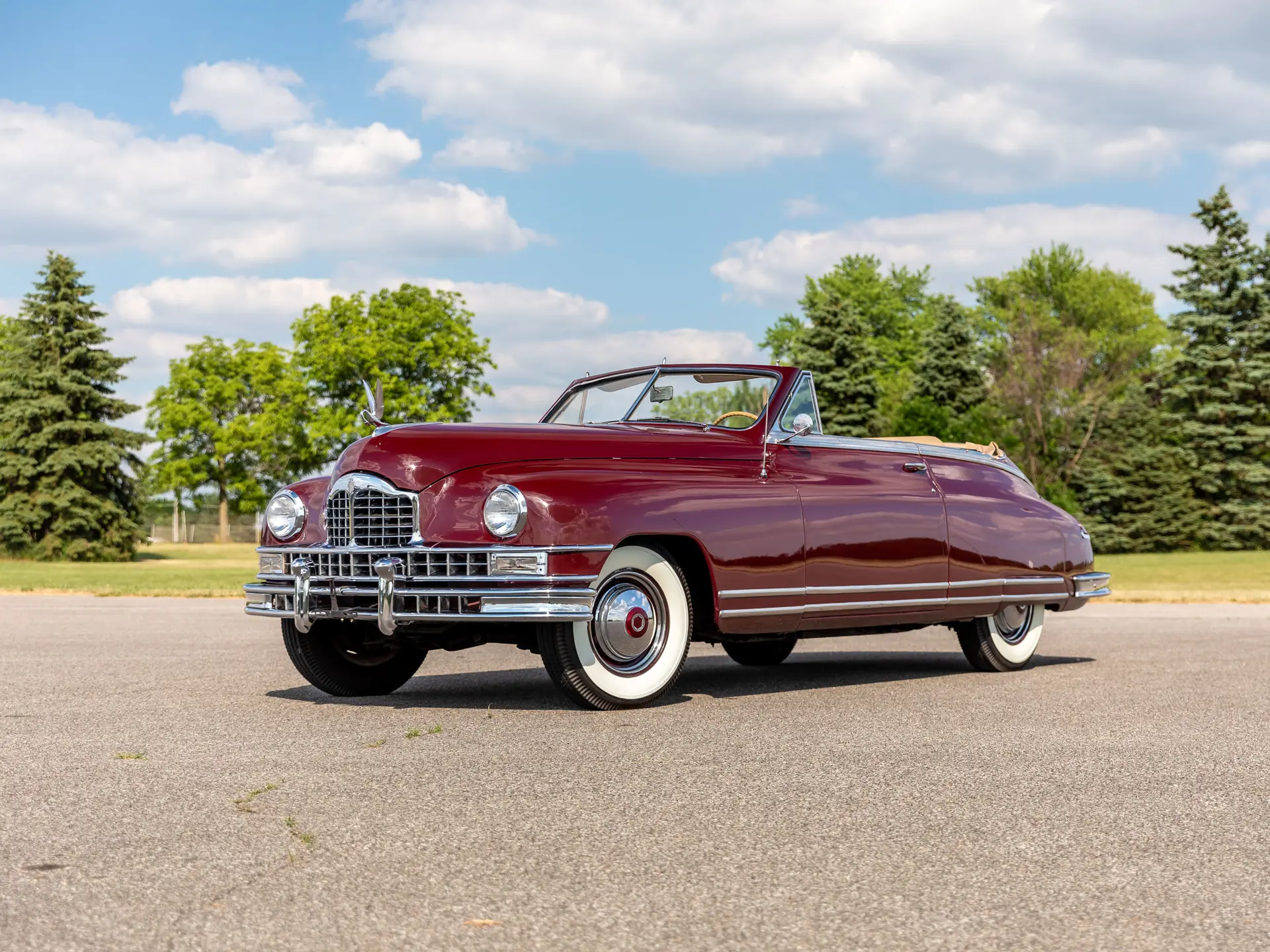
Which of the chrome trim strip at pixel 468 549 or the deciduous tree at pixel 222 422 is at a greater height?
the deciduous tree at pixel 222 422

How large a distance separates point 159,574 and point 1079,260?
53.6m

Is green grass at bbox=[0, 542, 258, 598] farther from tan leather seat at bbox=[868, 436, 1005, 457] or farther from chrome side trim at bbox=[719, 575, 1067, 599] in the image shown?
chrome side trim at bbox=[719, 575, 1067, 599]

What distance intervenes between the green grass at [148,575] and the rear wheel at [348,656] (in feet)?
46.3

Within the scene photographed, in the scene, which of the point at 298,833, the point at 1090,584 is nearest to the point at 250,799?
the point at 298,833

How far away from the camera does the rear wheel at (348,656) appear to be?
7832mm

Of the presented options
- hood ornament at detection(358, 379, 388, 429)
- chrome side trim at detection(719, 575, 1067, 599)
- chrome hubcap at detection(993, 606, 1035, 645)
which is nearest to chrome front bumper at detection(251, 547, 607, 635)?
hood ornament at detection(358, 379, 388, 429)

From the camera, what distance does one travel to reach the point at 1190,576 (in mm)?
32594

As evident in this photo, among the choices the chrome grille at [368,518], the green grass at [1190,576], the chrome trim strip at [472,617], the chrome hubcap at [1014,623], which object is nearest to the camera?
the chrome trim strip at [472,617]

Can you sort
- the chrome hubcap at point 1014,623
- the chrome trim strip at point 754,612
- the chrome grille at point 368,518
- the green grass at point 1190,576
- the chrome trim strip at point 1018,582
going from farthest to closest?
the green grass at point 1190,576 → the chrome hubcap at point 1014,623 → the chrome trim strip at point 1018,582 → the chrome trim strip at point 754,612 → the chrome grille at point 368,518

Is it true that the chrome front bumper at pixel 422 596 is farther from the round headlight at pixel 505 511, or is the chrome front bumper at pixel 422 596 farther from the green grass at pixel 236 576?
the green grass at pixel 236 576

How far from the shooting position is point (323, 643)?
786cm

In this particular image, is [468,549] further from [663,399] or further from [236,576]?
[236,576]

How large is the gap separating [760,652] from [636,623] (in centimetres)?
306

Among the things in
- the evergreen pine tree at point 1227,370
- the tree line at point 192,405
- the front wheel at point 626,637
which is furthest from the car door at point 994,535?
the evergreen pine tree at point 1227,370
